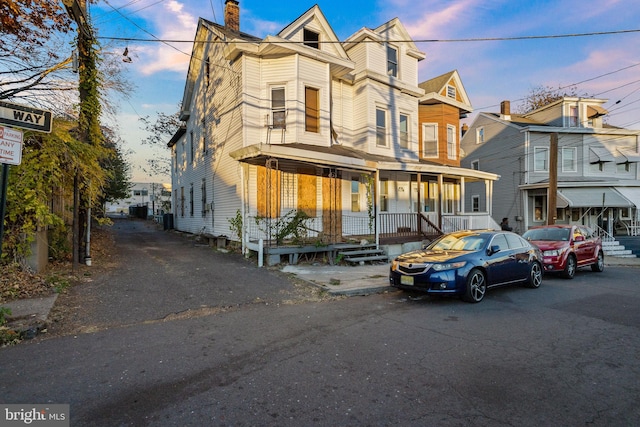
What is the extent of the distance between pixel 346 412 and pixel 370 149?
13.9 m

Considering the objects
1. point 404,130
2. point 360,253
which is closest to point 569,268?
point 360,253

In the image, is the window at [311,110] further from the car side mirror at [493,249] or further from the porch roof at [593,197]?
the porch roof at [593,197]

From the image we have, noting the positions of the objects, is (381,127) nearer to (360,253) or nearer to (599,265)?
(360,253)

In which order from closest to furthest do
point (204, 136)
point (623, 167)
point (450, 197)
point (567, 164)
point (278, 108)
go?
point (278, 108) < point (204, 136) < point (450, 197) < point (567, 164) < point (623, 167)

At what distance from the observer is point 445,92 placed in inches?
798

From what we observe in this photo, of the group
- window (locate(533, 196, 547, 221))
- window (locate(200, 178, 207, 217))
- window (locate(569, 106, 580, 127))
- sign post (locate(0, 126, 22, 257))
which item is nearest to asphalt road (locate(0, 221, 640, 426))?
sign post (locate(0, 126, 22, 257))

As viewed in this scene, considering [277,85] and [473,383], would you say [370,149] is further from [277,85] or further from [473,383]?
[473,383]

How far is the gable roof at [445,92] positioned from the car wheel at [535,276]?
1244cm

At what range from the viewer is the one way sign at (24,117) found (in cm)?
453

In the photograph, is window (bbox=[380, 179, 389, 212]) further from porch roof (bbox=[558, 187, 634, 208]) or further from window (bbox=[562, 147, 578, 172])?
window (bbox=[562, 147, 578, 172])

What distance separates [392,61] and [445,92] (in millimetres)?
4396

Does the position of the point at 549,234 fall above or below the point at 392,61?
below

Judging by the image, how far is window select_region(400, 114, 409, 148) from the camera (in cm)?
1801

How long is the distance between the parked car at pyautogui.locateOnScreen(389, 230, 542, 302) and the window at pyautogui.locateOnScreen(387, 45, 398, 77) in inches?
461
